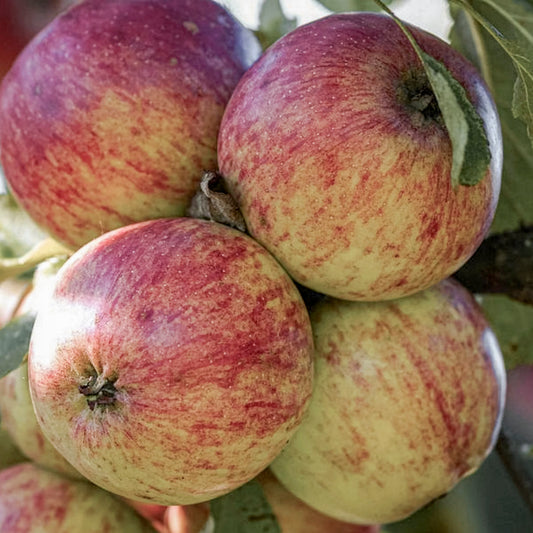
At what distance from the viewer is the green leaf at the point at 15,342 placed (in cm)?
113

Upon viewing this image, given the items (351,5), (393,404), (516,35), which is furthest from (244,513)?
(351,5)

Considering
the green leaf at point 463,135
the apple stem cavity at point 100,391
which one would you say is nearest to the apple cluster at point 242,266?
the apple stem cavity at point 100,391

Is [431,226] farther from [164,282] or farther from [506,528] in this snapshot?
[506,528]

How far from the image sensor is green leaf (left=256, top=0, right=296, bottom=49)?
4.86 ft

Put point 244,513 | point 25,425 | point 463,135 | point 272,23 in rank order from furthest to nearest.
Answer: point 272,23, point 25,425, point 244,513, point 463,135

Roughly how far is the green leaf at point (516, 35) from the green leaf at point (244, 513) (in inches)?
25.0

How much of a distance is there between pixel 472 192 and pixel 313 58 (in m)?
0.25

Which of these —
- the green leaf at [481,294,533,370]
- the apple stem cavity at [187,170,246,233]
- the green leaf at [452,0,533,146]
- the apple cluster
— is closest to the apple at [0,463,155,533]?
the apple cluster

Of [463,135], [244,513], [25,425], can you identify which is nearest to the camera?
[463,135]

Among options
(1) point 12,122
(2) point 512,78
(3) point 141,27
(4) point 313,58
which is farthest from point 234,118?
(2) point 512,78

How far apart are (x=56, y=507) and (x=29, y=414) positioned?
0.49 feet

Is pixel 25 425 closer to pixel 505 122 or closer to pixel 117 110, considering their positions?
pixel 117 110

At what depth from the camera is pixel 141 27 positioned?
1193 millimetres

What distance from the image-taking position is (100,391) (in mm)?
922
